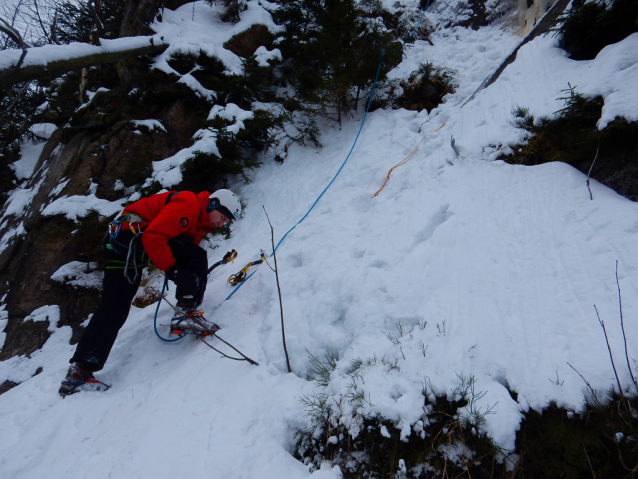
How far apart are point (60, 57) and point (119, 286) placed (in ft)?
15.1

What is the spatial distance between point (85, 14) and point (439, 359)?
14.9 meters

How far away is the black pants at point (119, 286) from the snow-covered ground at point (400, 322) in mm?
384

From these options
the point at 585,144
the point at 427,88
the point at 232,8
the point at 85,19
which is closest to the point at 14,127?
the point at 85,19

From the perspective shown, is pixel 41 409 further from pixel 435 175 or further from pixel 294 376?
pixel 435 175

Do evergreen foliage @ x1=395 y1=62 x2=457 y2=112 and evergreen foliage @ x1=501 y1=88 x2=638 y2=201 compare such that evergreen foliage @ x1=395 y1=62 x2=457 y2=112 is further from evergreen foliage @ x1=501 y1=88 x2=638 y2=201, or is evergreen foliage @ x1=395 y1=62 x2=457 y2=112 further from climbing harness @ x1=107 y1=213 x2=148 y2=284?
climbing harness @ x1=107 y1=213 x2=148 y2=284

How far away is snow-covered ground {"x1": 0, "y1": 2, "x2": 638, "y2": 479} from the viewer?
2.08 m

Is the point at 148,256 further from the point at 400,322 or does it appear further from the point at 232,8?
the point at 232,8

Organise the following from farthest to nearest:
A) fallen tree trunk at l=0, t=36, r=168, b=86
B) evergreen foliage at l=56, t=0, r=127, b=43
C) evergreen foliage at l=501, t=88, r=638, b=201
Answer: evergreen foliage at l=56, t=0, r=127, b=43, fallen tree trunk at l=0, t=36, r=168, b=86, evergreen foliage at l=501, t=88, r=638, b=201

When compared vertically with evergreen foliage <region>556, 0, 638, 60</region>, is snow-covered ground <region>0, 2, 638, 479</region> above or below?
below

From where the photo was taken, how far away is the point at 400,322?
107 inches

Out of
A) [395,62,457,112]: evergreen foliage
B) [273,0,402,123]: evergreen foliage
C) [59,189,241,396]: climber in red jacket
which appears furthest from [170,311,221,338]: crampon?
[395,62,457,112]: evergreen foliage

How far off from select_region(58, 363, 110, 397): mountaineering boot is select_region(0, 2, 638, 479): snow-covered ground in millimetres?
112

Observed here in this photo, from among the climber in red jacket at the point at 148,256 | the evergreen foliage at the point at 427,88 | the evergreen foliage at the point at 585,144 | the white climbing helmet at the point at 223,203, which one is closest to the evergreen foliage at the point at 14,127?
the climber in red jacket at the point at 148,256

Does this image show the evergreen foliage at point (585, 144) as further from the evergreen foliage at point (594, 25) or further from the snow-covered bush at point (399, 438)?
the snow-covered bush at point (399, 438)
